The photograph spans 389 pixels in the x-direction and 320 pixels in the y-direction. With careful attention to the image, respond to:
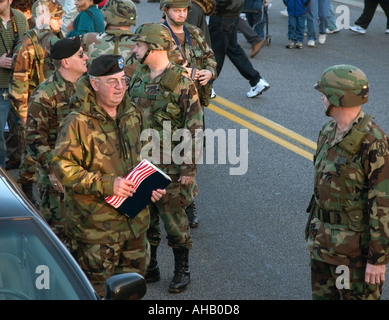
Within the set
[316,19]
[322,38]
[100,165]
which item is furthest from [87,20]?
[322,38]

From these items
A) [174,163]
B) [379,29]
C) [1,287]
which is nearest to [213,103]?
[174,163]

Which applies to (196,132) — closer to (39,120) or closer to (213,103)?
(39,120)

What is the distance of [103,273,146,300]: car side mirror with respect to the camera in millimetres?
4223

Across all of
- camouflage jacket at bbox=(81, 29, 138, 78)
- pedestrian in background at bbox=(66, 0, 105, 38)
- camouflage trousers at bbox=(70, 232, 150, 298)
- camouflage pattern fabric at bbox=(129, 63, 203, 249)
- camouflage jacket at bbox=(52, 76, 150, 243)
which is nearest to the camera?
camouflage jacket at bbox=(52, 76, 150, 243)

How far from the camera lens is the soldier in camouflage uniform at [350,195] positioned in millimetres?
5133

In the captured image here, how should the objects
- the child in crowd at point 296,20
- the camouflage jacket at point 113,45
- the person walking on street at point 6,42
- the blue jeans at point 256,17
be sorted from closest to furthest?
the camouflage jacket at point 113,45 → the person walking on street at point 6,42 → the child in crowd at point 296,20 → the blue jeans at point 256,17

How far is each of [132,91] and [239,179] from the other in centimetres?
302

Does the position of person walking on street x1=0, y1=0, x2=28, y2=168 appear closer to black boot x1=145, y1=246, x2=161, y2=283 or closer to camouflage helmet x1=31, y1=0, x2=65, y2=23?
camouflage helmet x1=31, y1=0, x2=65, y2=23

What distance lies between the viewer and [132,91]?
6805 mm

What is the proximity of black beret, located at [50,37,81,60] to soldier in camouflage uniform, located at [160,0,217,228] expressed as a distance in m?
1.48

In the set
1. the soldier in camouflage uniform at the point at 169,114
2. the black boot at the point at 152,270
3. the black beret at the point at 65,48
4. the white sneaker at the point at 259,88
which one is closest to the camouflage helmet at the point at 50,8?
the black beret at the point at 65,48

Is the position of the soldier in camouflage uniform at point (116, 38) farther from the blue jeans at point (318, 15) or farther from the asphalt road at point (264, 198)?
the blue jeans at point (318, 15)

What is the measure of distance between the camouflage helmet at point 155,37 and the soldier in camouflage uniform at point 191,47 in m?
1.24

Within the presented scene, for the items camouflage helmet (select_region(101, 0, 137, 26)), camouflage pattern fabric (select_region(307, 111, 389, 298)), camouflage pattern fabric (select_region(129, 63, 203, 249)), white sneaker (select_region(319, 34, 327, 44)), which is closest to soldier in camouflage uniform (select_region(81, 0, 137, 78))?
camouflage helmet (select_region(101, 0, 137, 26))
